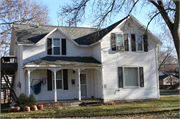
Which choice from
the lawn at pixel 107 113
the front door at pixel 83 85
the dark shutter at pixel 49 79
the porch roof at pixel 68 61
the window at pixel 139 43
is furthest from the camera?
the window at pixel 139 43

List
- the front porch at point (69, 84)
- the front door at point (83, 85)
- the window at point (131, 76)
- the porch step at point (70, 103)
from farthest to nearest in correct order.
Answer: the front door at point (83, 85) < the window at point (131, 76) < the front porch at point (69, 84) < the porch step at point (70, 103)

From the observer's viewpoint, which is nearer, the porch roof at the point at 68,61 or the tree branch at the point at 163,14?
the tree branch at the point at 163,14

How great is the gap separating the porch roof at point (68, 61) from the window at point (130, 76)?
2277mm

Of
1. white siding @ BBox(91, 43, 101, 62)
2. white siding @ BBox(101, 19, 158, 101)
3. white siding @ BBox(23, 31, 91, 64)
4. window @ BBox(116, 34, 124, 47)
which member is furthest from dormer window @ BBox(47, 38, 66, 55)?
window @ BBox(116, 34, 124, 47)

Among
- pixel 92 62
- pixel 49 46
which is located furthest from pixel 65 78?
pixel 49 46

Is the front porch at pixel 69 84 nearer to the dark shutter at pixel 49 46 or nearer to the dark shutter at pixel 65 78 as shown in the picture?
the dark shutter at pixel 65 78

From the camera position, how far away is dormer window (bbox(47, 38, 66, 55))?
17234mm

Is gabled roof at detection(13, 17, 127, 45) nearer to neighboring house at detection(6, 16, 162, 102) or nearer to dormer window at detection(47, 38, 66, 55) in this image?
neighboring house at detection(6, 16, 162, 102)

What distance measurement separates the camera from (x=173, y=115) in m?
11.0

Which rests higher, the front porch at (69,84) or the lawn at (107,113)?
the front porch at (69,84)

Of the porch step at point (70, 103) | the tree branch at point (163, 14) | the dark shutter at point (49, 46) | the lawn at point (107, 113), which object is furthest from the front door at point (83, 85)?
the tree branch at point (163, 14)

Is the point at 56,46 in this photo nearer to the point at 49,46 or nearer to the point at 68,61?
the point at 49,46

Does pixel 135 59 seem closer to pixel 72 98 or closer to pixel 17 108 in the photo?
pixel 72 98

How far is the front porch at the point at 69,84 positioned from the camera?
54.0 ft
